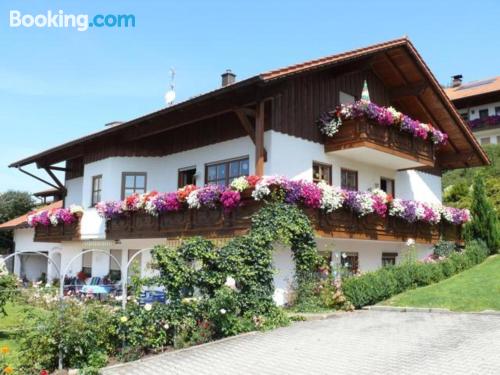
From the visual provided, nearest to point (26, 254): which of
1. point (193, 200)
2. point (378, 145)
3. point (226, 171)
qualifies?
point (226, 171)

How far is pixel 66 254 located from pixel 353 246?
13.6 meters

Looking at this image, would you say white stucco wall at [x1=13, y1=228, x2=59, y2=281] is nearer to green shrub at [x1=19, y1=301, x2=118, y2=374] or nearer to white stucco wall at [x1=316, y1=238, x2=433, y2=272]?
white stucco wall at [x1=316, y1=238, x2=433, y2=272]

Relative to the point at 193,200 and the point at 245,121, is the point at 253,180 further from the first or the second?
the point at 193,200

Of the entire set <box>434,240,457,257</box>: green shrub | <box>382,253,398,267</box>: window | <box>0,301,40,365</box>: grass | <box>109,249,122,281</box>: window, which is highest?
<box>434,240,457,257</box>: green shrub

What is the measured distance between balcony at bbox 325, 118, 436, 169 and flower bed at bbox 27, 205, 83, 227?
33.8ft

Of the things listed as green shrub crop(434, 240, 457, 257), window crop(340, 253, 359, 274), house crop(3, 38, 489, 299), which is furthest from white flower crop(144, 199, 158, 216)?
green shrub crop(434, 240, 457, 257)

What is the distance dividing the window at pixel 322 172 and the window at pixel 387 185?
412 centimetres

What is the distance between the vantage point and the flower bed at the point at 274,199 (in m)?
14.6

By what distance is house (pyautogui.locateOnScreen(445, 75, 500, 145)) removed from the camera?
148ft

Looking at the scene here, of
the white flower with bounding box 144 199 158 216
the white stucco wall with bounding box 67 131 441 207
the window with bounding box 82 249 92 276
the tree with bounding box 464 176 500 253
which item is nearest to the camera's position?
the white stucco wall with bounding box 67 131 441 207

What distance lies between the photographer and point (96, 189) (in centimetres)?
2186

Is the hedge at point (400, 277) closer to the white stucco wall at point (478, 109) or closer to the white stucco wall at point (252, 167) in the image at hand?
the white stucco wall at point (252, 167)

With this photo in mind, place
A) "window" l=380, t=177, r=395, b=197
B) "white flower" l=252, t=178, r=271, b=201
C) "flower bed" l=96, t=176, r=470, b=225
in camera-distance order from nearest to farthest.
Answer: "white flower" l=252, t=178, r=271, b=201, "flower bed" l=96, t=176, r=470, b=225, "window" l=380, t=177, r=395, b=197

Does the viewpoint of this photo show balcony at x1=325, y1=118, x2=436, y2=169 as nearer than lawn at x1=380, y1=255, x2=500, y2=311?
No
